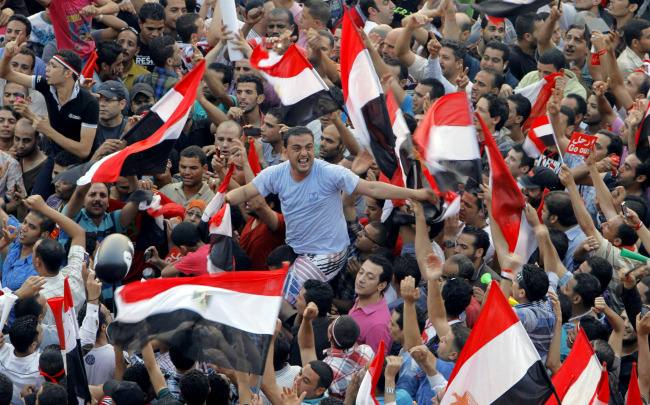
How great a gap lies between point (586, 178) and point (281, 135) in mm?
2739

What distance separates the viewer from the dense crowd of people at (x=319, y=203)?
8078mm

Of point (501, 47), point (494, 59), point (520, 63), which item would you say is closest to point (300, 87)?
point (494, 59)

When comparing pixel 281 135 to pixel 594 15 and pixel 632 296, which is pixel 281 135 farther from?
pixel 594 15

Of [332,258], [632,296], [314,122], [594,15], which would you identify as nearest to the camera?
[632,296]

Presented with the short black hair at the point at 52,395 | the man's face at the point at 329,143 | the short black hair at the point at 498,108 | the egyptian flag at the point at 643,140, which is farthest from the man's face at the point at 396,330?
the egyptian flag at the point at 643,140

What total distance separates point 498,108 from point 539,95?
2.51 ft

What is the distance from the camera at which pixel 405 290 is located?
8.05m

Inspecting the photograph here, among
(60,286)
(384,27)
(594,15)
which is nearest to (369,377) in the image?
(60,286)

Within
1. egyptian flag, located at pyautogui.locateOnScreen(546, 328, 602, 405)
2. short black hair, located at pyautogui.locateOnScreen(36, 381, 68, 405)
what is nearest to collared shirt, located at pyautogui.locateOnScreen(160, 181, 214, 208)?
short black hair, located at pyautogui.locateOnScreen(36, 381, 68, 405)

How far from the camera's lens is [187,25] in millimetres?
12781

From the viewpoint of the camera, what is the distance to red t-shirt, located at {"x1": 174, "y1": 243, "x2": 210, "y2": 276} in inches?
368

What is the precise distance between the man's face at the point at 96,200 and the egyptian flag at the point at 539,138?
373 cm

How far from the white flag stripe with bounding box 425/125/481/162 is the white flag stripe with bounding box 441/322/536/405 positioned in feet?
8.01

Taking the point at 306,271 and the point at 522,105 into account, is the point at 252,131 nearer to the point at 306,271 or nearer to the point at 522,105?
the point at 306,271
